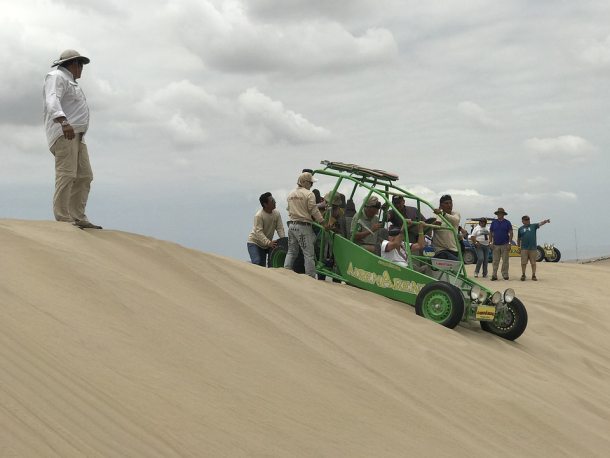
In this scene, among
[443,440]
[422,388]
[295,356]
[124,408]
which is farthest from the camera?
[422,388]

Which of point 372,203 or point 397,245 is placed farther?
point 372,203

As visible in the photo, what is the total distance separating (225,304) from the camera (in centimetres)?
580

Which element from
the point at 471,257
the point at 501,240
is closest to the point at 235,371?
the point at 501,240

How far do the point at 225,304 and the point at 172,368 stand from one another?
1.77 meters

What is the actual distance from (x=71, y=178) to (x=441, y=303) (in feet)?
13.8

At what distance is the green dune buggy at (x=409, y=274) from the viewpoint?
812cm

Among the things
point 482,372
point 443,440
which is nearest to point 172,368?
point 443,440

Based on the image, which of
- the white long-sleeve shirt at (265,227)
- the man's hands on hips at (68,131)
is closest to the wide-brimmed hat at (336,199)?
the white long-sleeve shirt at (265,227)

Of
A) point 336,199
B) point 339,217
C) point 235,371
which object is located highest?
point 336,199

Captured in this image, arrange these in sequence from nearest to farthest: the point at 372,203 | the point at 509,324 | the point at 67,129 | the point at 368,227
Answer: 1. the point at 67,129
2. the point at 509,324
3. the point at 372,203
4. the point at 368,227

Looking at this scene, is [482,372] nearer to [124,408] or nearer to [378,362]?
[378,362]

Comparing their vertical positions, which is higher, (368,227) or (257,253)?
(368,227)

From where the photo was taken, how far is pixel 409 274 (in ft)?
28.2

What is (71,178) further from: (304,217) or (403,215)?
(403,215)
